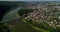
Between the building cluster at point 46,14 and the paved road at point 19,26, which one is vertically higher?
the building cluster at point 46,14

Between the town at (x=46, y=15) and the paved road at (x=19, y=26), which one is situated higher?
the town at (x=46, y=15)

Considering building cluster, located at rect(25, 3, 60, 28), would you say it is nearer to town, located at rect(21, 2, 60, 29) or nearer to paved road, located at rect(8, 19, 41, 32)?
town, located at rect(21, 2, 60, 29)

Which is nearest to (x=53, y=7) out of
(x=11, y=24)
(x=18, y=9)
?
(x=18, y=9)

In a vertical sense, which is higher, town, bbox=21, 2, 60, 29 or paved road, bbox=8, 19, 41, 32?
town, bbox=21, 2, 60, 29

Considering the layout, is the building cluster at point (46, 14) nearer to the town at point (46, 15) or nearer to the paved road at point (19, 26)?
the town at point (46, 15)

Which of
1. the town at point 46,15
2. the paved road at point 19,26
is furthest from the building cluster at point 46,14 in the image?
the paved road at point 19,26

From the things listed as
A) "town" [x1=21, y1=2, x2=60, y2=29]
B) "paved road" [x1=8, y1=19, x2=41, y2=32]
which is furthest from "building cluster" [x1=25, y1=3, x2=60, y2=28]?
"paved road" [x1=8, y1=19, x2=41, y2=32]

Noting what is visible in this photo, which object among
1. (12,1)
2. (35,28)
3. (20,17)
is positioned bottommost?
(35,28)

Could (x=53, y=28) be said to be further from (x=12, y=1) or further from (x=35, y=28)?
(x=12, y=1)
